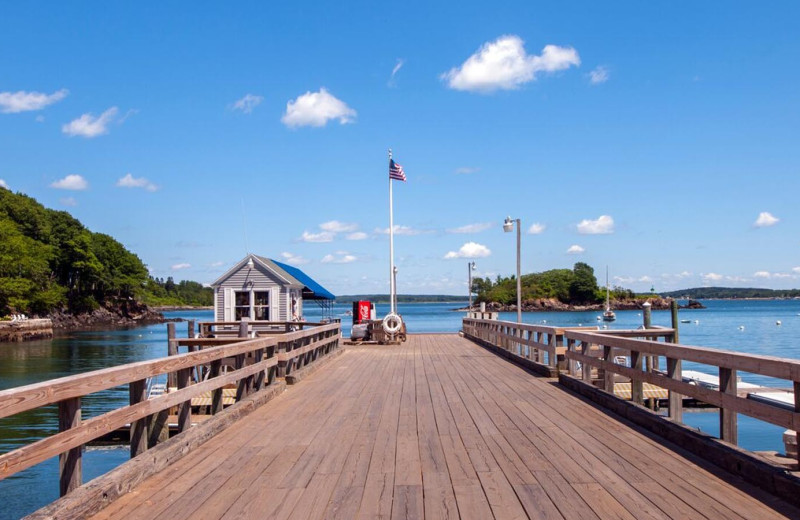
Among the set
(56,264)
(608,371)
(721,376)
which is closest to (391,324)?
(608,371)

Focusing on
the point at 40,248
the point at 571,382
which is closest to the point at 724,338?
the point at 571,382

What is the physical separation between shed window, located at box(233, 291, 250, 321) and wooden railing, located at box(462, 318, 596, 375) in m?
8.77

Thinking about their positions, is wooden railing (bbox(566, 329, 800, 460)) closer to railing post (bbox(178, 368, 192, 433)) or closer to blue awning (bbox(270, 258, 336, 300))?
railing post (bbox(178, 368, 192, 433))

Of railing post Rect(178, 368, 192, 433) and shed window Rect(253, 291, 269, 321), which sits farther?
shed window Rect(253, 291, 269, 321)

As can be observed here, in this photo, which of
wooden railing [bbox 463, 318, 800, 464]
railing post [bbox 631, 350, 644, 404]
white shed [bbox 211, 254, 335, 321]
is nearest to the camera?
wooden railing [bbox 463, 318, 800, 464]

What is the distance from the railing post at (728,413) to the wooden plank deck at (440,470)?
341 millimetres

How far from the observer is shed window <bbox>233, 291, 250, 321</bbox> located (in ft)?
87.1

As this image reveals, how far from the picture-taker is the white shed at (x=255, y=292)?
26281mm

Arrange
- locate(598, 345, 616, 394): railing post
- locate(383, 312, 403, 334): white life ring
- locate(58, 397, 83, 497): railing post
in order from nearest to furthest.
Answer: locate(58, 397, 83, 497): railing post
locate(598, 345, 616, 394): railing post
locate(383, 312, 403, 334): white life ring

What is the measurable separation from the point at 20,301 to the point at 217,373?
6906 centimetres

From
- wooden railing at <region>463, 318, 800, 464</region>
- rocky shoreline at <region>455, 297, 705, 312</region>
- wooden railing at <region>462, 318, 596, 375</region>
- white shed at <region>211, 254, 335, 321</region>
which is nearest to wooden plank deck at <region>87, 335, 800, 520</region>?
wooden railing at <region>463, 318, 800, 464</region>

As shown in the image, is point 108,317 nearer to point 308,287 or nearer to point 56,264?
point 56,264

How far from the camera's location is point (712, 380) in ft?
67.3

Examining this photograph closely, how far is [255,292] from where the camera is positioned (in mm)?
26500
